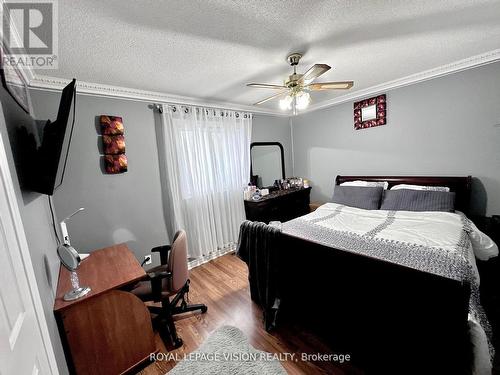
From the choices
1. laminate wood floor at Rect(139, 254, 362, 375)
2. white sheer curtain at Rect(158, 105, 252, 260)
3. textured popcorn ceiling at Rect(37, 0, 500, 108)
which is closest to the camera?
textured popcorn ceiling at Rect(37, 0, 500, 108)

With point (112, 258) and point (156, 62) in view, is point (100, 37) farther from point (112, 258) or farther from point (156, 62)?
point (112, 258)

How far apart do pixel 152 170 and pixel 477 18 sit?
333cm

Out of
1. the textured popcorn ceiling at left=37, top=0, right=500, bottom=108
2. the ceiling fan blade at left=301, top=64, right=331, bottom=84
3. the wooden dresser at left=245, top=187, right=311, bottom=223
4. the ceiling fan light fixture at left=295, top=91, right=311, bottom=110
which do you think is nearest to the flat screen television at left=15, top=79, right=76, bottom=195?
the textured popcorn ceiling at left=37, top=0, right=500, bottom=108

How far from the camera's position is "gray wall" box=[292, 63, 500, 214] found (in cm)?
234

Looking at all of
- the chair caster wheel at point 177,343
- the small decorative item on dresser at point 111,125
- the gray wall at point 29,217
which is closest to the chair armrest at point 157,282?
the chair caster wheel at point 177,343

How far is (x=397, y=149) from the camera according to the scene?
3.01 m

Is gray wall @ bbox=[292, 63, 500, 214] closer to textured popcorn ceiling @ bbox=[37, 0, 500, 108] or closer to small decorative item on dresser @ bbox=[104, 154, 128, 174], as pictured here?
textured popcorn ceiling @ bbox=[37, 0, 500, 108]

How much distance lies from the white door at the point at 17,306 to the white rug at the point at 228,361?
1.83ft

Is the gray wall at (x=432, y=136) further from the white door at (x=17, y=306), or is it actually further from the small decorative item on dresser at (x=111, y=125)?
the white door at (x=17, y=306)

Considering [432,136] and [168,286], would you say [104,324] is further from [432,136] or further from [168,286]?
[432,136]

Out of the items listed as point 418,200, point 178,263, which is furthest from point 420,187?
point 178,263

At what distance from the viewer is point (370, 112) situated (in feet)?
10.5

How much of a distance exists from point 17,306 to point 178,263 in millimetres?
1043

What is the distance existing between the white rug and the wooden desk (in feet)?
2.21
